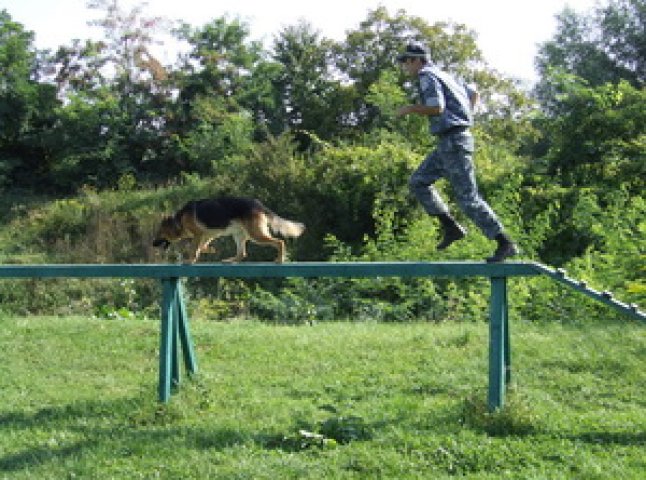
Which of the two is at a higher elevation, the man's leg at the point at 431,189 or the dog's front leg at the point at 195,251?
the man's leg at the point at 431,189

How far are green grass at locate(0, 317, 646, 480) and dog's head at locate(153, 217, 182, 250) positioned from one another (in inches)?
52.8

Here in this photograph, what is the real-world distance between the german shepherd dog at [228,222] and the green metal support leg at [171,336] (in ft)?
2.53

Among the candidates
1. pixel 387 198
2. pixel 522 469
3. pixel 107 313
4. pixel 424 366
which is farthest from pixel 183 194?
pixel 522 469

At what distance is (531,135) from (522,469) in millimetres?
22630

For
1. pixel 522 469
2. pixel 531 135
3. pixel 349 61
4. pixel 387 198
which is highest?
pixel 349 61

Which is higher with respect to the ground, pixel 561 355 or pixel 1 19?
pixel 1 19

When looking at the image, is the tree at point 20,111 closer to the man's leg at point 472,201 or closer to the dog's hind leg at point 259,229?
the dog's hind leg at point 259,229

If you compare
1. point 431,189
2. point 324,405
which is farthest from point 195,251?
point 431,189

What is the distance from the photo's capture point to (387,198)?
1371cm

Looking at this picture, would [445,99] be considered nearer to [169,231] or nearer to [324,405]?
[324,405]

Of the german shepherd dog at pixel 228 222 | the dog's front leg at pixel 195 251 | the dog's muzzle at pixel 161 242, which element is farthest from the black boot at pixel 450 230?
the dog's muzzle at pixel 161 242

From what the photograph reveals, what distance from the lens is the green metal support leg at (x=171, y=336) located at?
6.08 metres

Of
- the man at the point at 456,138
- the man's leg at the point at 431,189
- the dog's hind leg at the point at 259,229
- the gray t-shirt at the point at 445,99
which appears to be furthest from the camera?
the dog's hind leg at the point at 259,229

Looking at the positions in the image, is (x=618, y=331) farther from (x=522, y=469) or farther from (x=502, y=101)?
(x=502, y=101)
